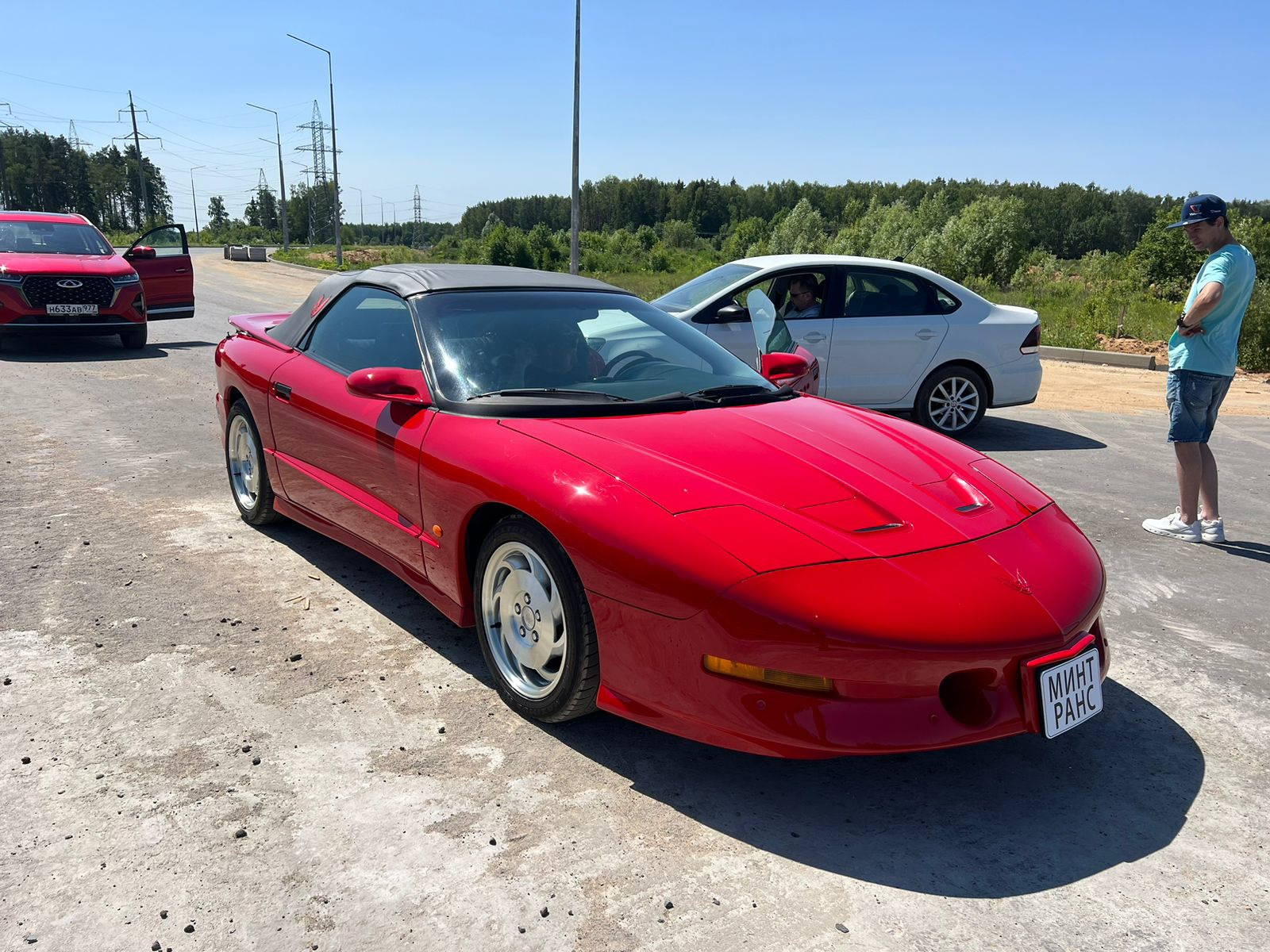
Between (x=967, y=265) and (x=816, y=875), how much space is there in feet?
235

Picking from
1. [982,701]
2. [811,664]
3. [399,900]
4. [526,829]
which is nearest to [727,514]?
[811,664]

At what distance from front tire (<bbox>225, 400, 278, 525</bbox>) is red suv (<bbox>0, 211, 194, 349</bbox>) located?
7.44 meters

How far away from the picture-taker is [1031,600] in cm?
280

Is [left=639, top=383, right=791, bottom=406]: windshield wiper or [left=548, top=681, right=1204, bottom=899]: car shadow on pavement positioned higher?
[left=639, top=383, right=791, bottom=406]: windshield wiper

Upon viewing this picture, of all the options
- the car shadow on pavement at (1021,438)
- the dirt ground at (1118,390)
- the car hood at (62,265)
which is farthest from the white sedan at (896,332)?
the car hood at (62,265)

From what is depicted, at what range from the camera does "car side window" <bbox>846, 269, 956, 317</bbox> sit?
8602mm

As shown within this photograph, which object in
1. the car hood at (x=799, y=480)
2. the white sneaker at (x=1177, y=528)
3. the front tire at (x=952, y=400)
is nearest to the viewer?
the car hood at (x=799, y=480)

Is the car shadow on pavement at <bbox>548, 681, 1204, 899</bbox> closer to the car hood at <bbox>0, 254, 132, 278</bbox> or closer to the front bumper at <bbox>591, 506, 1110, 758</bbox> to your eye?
the front bumper at <bbox>591, 506, 1110, 758</bbox>

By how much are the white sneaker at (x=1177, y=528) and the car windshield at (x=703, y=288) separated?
3.93 m

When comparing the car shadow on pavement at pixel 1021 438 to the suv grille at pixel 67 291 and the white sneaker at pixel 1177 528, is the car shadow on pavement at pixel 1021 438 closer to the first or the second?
the white sneaker at pixel 1177 528

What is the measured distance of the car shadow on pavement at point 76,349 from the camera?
468 inches

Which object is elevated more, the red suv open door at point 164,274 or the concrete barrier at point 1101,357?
the red suv open door at point 164,274

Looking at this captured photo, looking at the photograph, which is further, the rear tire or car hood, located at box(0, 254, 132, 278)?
the rear tire

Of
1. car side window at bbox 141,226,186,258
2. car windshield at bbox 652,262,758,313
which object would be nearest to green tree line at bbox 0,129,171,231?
car side window at bbox 141,226,186,258
